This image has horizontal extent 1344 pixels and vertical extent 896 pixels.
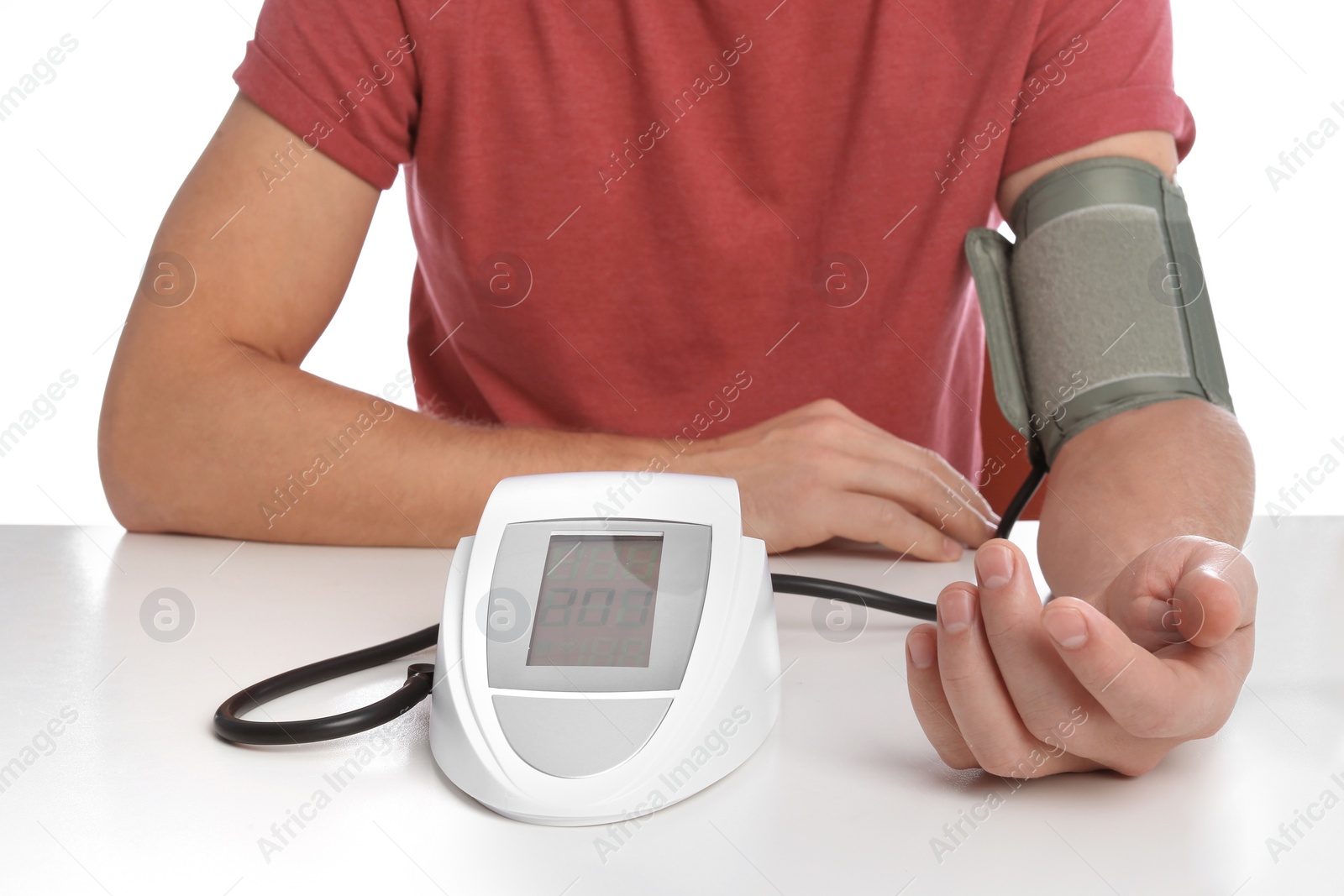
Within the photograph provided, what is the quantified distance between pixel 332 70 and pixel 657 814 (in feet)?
2.53

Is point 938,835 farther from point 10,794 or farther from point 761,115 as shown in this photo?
point 761,115

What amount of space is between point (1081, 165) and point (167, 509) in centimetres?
84

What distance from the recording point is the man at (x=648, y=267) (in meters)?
0.81

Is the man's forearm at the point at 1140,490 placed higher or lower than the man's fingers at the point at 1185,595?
lower

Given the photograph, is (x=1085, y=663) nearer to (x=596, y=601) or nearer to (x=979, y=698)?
(x=979, y=698)

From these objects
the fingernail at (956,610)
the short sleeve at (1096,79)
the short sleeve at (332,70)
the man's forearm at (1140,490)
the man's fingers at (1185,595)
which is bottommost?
the man's forearm at (1140,490)

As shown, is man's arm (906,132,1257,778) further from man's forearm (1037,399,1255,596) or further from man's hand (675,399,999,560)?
man's hand (675,399,999,560)

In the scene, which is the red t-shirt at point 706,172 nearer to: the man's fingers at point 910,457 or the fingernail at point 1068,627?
the man's fingers at point 910,457

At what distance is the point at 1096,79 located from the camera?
92cm

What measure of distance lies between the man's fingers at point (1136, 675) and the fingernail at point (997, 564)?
0.02m

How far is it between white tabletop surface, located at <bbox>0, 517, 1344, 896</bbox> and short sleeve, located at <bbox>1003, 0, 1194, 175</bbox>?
50cm

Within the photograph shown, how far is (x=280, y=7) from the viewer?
0.93 m

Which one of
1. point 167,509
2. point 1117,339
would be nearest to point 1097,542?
point 1117,339

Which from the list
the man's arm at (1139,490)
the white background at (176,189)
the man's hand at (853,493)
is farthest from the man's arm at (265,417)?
the white background at (176,189)
